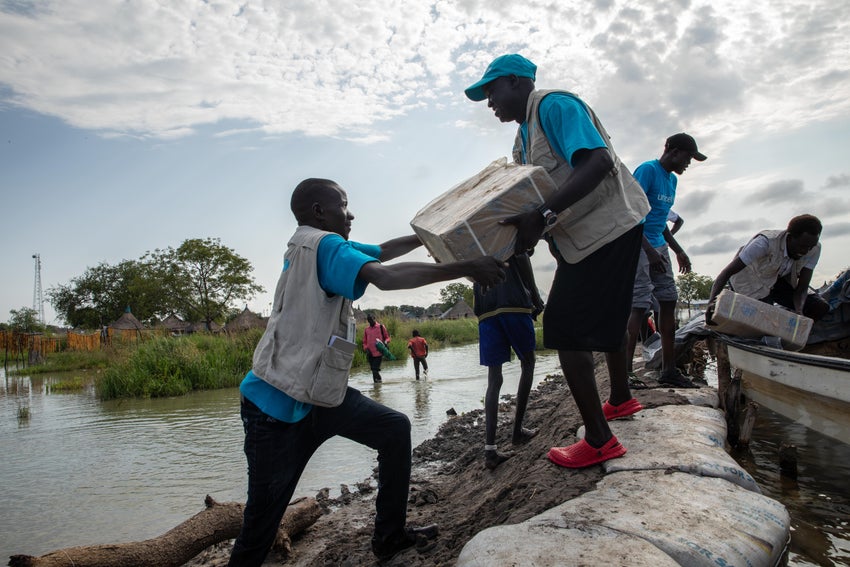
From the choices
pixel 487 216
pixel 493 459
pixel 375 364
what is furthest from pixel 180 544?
pixel 375 364

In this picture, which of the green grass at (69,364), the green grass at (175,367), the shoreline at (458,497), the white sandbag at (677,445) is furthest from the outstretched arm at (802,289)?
the green grass at (69,364)

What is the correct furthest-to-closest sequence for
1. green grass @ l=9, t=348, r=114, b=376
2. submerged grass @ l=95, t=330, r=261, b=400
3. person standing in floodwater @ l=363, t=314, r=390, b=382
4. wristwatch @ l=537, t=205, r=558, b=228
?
green grass @ l=9, t=348, r=114, b=376 < person standing in floodwater @ l=363, t=314, r=390, b=382 < submerged grass @ l=95, t=330, r=261, b=400 < wristwatch @ l=537, t=205, r=558, b=228

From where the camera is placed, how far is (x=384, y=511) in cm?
248

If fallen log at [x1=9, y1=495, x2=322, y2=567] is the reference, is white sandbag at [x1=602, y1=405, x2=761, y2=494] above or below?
above

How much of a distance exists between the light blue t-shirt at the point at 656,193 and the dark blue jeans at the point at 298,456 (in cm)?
282

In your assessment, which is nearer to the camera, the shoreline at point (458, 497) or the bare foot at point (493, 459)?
the shoreline at point (458, 497)

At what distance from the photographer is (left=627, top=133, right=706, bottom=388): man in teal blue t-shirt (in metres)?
4.38

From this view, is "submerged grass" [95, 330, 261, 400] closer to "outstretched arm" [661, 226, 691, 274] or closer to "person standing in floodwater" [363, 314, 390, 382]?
"person standing in floodwater" [363, 314, 390, 382]

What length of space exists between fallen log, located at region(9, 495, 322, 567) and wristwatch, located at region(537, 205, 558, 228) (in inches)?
90.8

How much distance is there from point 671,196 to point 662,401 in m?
1.63

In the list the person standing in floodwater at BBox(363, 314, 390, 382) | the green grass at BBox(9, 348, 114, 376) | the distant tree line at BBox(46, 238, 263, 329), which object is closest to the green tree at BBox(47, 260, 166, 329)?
the distant tree line at BBox(46, 238, 263, 329)

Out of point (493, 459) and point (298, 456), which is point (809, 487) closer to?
point (493, 459)

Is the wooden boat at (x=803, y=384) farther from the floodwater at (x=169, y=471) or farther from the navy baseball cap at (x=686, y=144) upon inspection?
the navy baseball cap at (x=686, y=144)

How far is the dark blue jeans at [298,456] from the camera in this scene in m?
2.21
